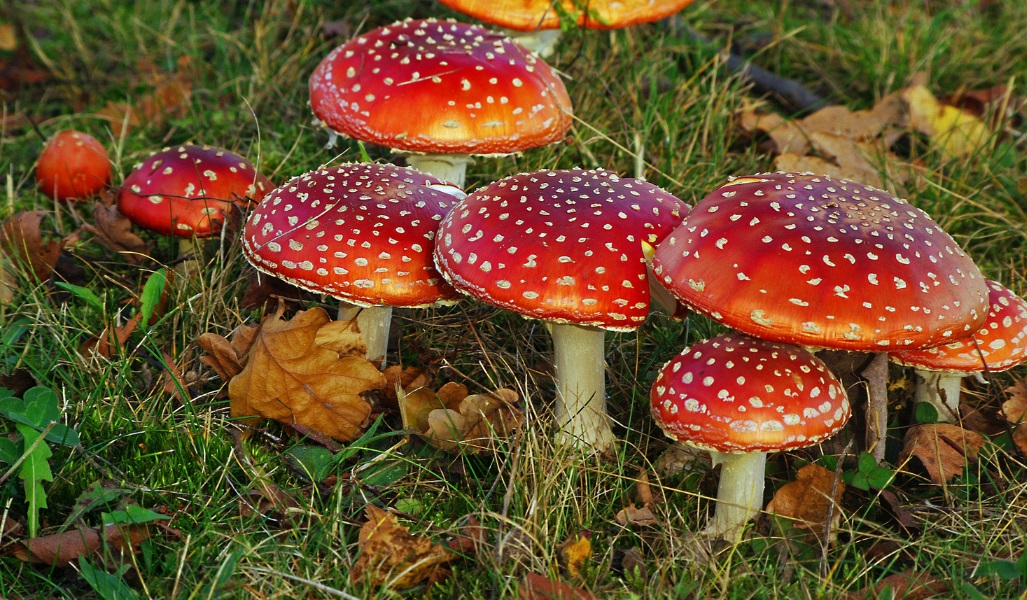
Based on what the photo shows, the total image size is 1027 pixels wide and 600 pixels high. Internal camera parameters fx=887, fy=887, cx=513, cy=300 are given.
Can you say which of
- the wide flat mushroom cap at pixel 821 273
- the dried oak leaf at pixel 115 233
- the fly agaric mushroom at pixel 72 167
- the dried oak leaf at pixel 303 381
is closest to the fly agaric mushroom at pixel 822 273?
the wide flat mushroom cap at pixel 821 273

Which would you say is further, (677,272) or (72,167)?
(72,167)

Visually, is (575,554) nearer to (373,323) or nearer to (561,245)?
(561,245)

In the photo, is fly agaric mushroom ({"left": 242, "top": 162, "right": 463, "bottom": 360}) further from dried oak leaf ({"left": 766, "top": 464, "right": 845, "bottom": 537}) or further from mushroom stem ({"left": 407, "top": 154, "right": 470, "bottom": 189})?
dried oak leaf ({"left": 766, "top": 464, "right": 845, "bottom": 537})

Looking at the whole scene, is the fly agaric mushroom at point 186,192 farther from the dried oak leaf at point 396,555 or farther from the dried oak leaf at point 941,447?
the dried oak leaf at point 941,447

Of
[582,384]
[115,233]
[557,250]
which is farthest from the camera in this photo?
[115,233]

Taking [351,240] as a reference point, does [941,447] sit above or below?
below

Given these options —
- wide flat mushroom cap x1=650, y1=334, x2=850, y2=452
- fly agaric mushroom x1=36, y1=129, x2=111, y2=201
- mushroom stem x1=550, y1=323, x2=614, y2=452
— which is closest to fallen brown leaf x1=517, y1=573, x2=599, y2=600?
wide flat mushroom cap x1=650, y1=334, x2=850, y2=452

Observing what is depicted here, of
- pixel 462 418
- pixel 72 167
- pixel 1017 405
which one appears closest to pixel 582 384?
pixel 462 418
